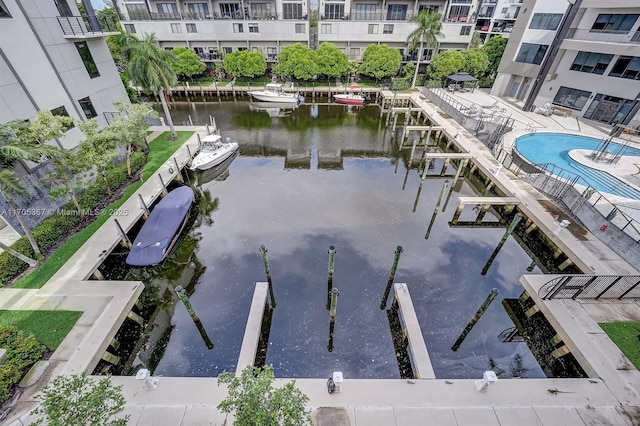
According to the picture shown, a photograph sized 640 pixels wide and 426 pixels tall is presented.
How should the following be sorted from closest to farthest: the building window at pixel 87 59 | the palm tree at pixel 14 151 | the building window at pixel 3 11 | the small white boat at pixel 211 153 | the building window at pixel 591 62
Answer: the palm tree at pixel 14 151 → the building window at pixel 3 11 → the building window at pixel 87 59 → the small white boat at pixel 211 153 → the building window at pixel 591 62

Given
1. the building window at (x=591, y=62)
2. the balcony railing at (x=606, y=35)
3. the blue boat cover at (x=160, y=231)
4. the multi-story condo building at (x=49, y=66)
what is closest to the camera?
the blue boat cover at (x=160, y=231)

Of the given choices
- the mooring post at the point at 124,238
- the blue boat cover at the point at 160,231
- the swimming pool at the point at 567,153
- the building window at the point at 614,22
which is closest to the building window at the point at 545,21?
the building window at the point at 614,22

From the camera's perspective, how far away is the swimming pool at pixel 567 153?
769 inches

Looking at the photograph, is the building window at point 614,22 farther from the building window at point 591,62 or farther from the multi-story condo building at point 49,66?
the multi-story condo building at point 49,66

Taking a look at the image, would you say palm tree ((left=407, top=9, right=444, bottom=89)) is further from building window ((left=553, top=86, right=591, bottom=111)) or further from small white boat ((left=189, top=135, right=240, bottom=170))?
small white boat ((left=189, top=135, right=240, bottom=170))

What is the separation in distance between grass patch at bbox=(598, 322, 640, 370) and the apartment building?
45971mm

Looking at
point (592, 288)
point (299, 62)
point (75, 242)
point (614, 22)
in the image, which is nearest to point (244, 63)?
point (299, 62)

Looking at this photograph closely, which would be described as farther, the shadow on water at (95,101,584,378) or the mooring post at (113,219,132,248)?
the mooring post at (113,219,132,248)

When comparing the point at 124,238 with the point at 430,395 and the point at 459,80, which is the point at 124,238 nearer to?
the point at 430,395

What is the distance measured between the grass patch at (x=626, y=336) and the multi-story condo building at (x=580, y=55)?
2794cm

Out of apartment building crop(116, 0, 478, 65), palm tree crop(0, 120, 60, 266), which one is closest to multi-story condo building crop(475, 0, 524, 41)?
apartment building crop(116, 0, 478, 65)

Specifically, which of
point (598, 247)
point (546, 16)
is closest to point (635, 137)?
point (546, 16)

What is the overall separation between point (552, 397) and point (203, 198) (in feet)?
72.8

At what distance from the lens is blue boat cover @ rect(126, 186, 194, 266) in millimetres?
14570
